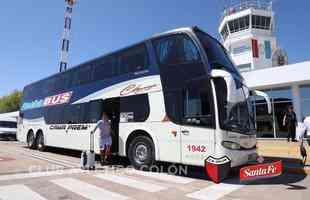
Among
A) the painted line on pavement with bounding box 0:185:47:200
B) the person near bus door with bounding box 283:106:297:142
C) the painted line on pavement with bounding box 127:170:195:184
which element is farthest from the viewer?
the person near bus door with bounding box 283:106:297:142

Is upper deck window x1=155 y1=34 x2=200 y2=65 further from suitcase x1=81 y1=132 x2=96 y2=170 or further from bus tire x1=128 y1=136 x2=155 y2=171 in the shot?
suitcase x1=81 y1=132 x2=96 y2=170

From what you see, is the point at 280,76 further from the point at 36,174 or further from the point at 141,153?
the point at 36,174

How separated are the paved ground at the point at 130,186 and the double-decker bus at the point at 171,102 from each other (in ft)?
2.25

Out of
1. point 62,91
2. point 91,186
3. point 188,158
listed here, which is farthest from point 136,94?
point 62,91

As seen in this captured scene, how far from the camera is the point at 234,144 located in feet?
22.8

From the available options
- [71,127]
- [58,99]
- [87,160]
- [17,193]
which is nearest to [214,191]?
[17,193]

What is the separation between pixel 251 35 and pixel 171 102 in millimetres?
30132

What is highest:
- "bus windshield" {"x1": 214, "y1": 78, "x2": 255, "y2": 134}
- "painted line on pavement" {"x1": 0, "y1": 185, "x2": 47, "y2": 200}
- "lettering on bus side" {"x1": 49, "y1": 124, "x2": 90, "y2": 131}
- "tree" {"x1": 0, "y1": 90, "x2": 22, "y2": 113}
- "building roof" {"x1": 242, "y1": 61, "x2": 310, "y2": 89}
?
"tree" {"x1": 0, "y1": 90, "x2": 22, "y2": 113}

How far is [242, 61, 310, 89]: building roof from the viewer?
16109 millimetres

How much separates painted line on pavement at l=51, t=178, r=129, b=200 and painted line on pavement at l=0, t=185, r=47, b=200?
0.74 m

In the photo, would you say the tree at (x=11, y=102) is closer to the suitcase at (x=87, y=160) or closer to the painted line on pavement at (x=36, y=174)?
the suitcase at (x=87, y=160)

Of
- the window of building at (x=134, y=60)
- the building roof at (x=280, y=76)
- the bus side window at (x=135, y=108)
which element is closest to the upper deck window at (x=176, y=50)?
the window of building at (x=134, y=60)

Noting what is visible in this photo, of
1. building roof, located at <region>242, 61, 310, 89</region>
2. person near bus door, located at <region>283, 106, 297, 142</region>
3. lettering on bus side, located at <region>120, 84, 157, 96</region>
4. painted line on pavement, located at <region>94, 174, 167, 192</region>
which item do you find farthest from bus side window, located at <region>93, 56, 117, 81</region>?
building roof, located at <region>242, 61, 310, 89</region>

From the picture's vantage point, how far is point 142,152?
8688 millimetres
